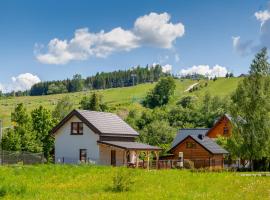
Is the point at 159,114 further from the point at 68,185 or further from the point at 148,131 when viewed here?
the point at 68,185

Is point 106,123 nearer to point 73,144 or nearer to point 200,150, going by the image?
point 73,144

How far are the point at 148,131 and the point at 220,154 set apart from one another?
34.8m

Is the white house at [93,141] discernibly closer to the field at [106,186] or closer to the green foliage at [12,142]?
the green foliage at [12,142]

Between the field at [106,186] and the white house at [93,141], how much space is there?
23284 mm

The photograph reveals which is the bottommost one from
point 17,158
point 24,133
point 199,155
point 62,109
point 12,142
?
point 199,155

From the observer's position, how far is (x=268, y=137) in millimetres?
47625

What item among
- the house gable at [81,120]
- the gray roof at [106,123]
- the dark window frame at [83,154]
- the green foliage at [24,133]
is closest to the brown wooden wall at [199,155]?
the gray roof at [106,123]

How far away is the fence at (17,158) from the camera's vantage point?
53.6 meters

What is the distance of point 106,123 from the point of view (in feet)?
189

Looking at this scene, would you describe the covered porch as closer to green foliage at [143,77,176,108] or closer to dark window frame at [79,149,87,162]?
dark window frame at [79,149,87,162]

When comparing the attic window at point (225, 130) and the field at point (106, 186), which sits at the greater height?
the attic window at point (225, 130)

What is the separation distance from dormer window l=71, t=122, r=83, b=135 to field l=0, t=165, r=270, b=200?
82.6ft

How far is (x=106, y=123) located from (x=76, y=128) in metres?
3.67

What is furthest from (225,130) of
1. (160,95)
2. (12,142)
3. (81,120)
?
(160,95)
